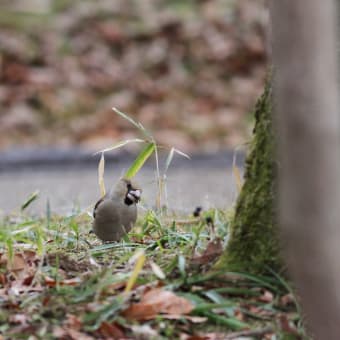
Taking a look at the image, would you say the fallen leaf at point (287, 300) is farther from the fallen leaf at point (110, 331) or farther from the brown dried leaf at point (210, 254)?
the fallen leaf at point (110, 331)

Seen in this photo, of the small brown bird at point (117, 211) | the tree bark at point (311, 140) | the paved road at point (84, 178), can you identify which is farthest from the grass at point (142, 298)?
the paved road at point (84, 178)

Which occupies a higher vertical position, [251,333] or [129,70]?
[129,70]

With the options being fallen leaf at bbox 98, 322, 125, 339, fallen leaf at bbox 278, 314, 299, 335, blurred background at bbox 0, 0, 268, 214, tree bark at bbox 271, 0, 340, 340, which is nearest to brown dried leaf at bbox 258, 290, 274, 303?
fallen leaf at bbox 278, 314, 299, 335

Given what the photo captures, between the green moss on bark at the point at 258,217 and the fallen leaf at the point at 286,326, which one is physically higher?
the green moss on bark at the point at 258,217

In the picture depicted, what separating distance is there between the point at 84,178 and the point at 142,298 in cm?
523

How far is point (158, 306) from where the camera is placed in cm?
277

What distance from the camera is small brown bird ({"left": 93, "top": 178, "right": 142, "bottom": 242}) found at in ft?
11.7

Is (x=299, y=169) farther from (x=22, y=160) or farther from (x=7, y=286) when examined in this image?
(x=22, y=160)

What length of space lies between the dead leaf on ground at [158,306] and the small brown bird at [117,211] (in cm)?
78

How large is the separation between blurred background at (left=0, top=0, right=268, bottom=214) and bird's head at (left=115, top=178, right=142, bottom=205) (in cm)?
456

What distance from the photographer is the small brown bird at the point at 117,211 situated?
3.56 meters

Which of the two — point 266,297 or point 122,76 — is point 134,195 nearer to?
point 266,297

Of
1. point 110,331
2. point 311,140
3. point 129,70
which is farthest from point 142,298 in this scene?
point 129,70

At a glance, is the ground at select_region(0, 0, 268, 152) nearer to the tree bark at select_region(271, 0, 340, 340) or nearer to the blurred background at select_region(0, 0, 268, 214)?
the blurred background at select_region(0, 0, 268, 214)
